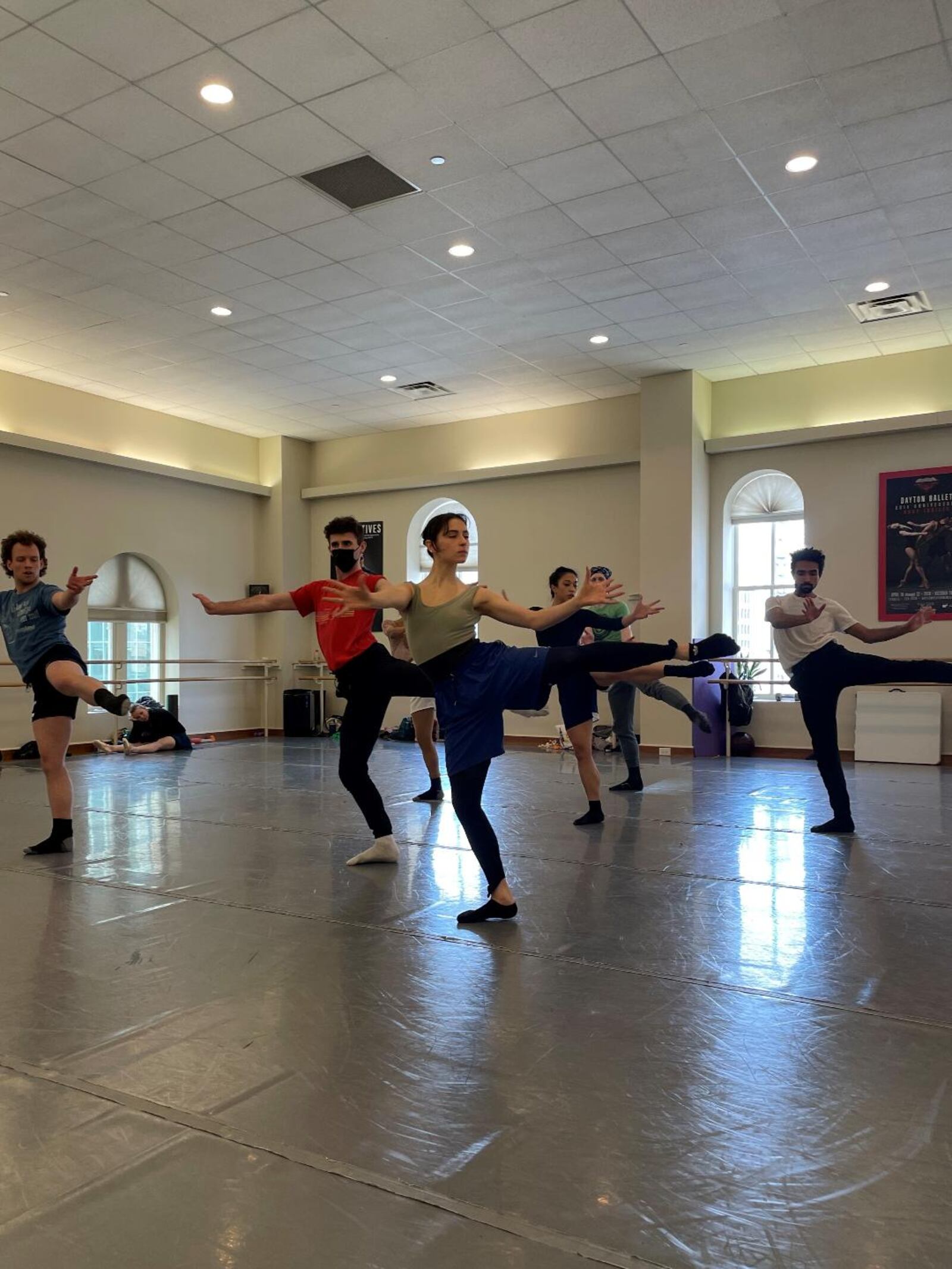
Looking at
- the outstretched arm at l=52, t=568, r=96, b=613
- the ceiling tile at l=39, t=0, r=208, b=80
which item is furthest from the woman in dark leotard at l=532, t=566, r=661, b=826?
the ceiling tile at l=39, t=0, r=208, b=80

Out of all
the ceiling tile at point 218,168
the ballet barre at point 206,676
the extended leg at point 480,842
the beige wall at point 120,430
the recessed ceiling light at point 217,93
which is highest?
the recessed ceiling light at point 217,93

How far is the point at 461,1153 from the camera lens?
1764mm

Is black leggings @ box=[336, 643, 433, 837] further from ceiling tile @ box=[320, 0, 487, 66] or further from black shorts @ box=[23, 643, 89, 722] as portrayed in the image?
ceiling tile @ box=[320, 0, 487, 66]

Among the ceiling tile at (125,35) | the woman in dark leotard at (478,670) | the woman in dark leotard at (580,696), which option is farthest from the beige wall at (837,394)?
the woman in dark leotard at (478,670)

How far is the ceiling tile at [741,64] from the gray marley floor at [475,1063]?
4063 mm

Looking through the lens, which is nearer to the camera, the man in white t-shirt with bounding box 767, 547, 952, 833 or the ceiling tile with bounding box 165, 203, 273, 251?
the man in white t-shirt with bounding box 767, 547, 952, 833

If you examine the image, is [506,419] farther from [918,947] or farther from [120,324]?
[918,947]

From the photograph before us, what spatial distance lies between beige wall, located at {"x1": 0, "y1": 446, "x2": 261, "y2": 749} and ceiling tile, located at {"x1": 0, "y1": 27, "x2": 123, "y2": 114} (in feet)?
18.1

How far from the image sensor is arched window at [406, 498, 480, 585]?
1262 centimetres

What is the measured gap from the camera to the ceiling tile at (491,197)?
21.0 ft

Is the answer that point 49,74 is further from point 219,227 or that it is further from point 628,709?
point 628,709

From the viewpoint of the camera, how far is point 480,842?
3350 mm

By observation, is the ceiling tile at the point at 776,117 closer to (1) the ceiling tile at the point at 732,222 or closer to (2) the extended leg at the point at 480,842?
(1) the ceiling tile at the point at 732,222

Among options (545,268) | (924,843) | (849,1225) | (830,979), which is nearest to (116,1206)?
(849,1225)
